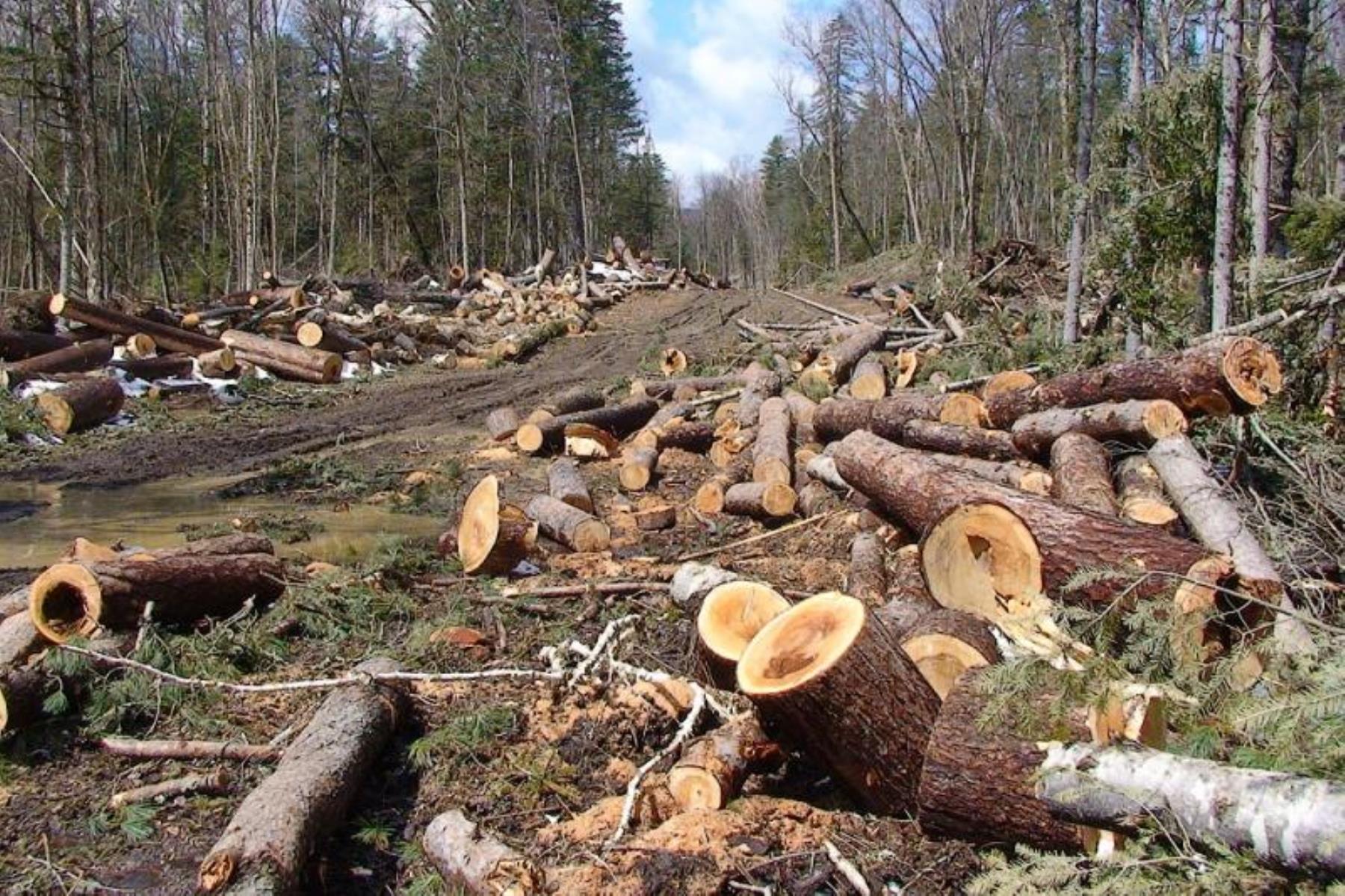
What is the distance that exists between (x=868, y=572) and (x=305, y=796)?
3734mm

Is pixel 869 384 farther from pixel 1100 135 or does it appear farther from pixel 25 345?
pixel 25 345

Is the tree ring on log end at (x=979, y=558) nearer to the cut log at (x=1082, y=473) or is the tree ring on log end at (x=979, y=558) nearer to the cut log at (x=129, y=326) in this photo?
the cut log at (x=1082, y=473)

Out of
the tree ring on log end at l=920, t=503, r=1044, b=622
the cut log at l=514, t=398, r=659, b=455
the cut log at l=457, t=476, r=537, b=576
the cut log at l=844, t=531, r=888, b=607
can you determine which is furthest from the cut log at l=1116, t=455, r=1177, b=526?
the cut log at l=514, t=398, r=659, b=455

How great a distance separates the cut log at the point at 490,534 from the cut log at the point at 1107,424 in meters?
4.06

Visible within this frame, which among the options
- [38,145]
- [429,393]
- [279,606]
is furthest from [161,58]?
[279,606]

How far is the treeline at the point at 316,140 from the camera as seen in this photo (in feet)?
93.6

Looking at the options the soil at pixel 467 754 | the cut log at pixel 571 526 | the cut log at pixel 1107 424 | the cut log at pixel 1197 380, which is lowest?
the soil at pixel 467 754

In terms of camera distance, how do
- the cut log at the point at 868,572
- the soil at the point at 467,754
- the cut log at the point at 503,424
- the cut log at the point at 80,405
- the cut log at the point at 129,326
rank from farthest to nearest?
the cut log at the point at 129,326
the cut log at the point at 80,405
the cut log at the point at 503,424
the cut log at the point at 868,572
the soil at the point at 467,754

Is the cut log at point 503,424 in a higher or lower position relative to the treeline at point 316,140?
lower

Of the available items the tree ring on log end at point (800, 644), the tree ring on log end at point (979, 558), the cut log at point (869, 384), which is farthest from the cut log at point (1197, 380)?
the cut log at point (869, 384)

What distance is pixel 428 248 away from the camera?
4275 cm

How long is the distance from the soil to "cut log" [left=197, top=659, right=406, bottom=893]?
157 millimetres

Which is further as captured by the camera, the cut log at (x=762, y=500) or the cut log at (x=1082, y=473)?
the cut log at (x=762, y=500)

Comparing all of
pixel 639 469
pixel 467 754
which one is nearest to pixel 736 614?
pixel 467 754
